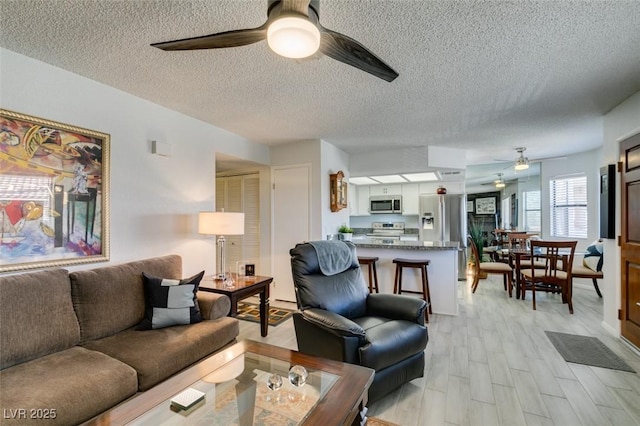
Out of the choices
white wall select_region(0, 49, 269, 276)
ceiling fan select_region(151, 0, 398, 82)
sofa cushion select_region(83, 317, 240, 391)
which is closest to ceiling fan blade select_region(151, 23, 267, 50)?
ceiling fan select_region(151, 0, 398, 82)

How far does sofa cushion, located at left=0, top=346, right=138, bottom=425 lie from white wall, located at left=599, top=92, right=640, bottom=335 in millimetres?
4459

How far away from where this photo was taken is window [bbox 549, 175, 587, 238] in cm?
527

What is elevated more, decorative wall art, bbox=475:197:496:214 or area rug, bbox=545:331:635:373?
decorative wall art, bbox=475:197:496:214

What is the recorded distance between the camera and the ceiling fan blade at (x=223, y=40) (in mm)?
1339

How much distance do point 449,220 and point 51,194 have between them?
5.98 meters

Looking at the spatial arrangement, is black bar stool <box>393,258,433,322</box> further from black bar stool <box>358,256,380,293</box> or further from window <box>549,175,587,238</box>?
window <box>549,175,587,238</box>

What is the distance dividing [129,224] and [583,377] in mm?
4018

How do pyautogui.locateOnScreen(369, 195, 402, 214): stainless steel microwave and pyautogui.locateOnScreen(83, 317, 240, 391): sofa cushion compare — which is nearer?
pyautogui.locateOnScreen(83, 317, 240, 391): sofa cushion

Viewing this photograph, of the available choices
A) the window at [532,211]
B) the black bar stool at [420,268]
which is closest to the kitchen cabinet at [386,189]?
the window at [532,211]

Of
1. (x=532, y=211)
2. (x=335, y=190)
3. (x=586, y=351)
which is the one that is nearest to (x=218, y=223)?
(x=335, y=190)

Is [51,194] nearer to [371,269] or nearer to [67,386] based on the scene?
[67,386]

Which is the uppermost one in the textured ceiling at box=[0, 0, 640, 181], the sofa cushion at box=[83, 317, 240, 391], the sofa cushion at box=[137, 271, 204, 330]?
the textured ceiling at box=[0, 0, 640, 181]

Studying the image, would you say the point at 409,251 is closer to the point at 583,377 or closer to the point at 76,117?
the point at 583,377

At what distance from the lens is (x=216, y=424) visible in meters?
1.25
